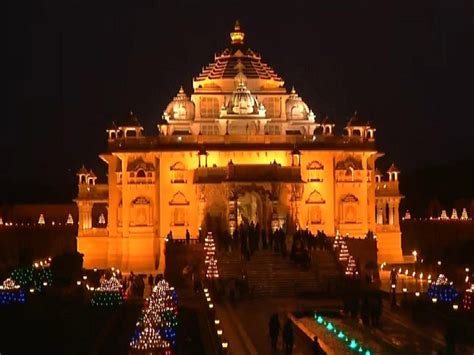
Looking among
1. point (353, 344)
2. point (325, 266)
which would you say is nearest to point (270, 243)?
point (325, 266)

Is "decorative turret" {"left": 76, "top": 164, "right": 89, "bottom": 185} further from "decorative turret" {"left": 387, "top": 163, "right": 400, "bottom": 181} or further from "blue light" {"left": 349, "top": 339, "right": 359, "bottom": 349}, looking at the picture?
"blue light" {"left": 349, "top": 339, "right": 359, "bottom": 349}

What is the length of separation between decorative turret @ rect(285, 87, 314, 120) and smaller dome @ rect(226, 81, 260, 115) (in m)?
2.87

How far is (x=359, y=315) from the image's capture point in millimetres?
37844

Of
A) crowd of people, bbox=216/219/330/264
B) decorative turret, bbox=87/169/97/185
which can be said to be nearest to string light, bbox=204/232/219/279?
crowd of people, bbox=216/219/330/264

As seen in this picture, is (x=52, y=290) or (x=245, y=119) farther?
(x=245, y=119)

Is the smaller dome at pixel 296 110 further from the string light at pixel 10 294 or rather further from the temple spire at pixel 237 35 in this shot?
the string light at pixel 10 294

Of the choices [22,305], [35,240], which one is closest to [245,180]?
[22,305]

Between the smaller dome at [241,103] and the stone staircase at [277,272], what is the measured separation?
48.7ft

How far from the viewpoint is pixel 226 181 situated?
57906 mm

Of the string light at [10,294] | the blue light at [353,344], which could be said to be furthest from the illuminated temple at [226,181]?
the blue light at [353,344]

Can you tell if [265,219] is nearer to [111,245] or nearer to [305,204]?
[305,204]

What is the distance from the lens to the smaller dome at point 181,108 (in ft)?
212

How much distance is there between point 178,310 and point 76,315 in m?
2.72

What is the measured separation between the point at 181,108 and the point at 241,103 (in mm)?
3202
